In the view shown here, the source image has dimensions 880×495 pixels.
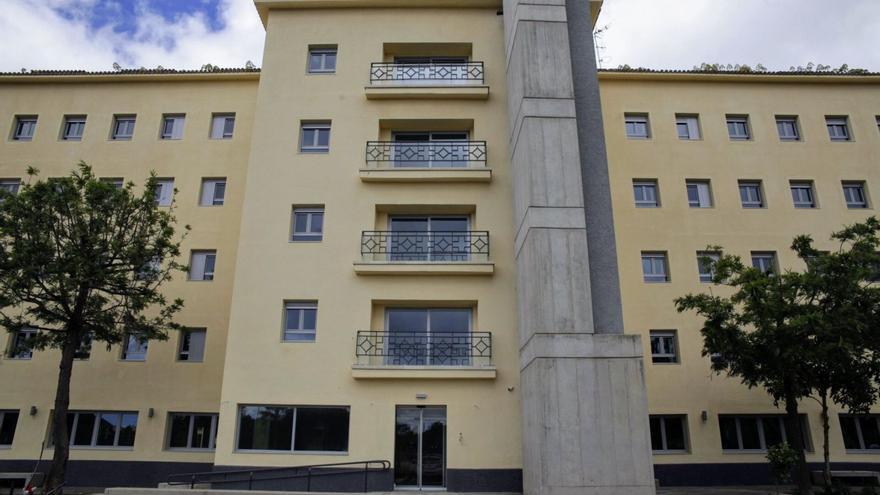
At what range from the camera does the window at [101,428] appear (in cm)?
1947

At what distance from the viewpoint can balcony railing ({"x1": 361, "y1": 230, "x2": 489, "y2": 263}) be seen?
58.0 feet

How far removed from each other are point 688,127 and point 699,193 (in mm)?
2698

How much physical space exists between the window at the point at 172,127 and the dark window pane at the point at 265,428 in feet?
37.6

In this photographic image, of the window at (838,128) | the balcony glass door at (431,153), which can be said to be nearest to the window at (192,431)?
the balcony glass door at (431,153)

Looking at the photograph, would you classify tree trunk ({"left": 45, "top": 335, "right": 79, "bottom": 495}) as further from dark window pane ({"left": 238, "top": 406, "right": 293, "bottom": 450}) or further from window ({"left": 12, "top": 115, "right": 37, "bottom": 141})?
window ({"left": 12, "top": 115, "right": 37, "bottom": 141})

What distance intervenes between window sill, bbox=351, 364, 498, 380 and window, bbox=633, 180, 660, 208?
9.69 meters

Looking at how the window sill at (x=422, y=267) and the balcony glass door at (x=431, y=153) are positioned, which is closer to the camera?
the window sill at (x=422, y=267)

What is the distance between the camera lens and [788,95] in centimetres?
2331

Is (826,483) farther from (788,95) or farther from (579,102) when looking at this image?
(788,95)

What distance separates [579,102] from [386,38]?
735 cm

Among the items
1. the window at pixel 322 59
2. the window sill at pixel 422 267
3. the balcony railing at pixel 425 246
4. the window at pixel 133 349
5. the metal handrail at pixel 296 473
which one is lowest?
the metal handrail at pixel 296 473

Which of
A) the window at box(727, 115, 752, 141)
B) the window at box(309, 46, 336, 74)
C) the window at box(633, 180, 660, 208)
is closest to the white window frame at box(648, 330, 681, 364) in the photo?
the window at box(633, 180, 660, 208)

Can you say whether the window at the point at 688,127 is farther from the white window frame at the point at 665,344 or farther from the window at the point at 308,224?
the window at the point at 308,224

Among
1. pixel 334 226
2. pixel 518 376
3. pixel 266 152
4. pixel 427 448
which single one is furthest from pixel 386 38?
pixel 427 448
